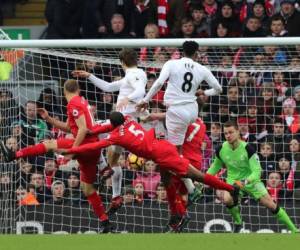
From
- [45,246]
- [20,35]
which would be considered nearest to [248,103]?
[20,35]

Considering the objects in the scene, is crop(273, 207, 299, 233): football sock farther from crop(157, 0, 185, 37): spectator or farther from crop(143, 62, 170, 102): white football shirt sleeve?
crop(157, 0, 185, 37): spectator

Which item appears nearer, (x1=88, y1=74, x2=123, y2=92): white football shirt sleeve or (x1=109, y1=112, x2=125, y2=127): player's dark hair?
(x1=109, y1=112, x2=125, y2=127): player's dark hair

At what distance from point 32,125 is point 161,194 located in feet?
5.91

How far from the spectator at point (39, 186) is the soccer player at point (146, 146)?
204 centimetres

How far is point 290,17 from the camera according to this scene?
18.4m

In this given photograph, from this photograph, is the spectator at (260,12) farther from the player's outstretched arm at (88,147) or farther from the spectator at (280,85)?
the player's outstretched arm at (88,147)

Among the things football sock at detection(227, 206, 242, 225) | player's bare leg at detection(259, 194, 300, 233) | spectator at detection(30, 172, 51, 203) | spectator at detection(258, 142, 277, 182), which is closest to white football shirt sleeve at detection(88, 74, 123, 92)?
spectator at detection(30, 172, 51, 203)

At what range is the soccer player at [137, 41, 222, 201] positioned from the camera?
14.1 m

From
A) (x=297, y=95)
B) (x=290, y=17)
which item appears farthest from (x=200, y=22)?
(x=297, y=95)

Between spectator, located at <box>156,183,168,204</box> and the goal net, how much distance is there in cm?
1

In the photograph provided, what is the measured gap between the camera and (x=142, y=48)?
1612 centimetres

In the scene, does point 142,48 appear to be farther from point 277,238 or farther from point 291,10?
point 277,238

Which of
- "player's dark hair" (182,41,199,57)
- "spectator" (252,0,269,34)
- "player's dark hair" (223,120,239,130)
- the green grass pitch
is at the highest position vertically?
"spectator" (252,0,269,34)

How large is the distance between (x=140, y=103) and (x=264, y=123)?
2.73 meters
